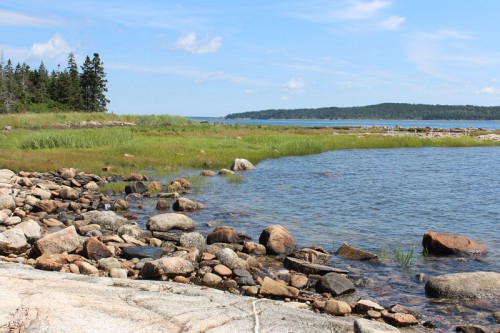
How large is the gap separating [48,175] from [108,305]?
20678mm

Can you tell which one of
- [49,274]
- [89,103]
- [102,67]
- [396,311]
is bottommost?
[396,311]

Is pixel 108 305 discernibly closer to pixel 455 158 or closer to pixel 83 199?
pixel 83 199

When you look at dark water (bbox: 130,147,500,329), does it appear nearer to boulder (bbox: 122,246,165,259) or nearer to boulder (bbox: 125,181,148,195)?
boulder (bbox: 125,181,148,195)

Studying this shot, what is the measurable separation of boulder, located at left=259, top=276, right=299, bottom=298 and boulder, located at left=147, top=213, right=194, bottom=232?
256 inches

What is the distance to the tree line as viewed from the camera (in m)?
93.0

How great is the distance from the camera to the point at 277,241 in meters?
13.7

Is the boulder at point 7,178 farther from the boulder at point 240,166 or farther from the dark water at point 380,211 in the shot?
the boulder at point 240,166

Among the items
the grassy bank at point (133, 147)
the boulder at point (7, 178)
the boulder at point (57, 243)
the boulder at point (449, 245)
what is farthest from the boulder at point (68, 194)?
the boulder at point (449, 245)

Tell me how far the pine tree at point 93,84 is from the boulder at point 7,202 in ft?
285

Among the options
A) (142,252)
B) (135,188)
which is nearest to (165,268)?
(142,252)

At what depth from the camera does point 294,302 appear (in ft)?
30.9

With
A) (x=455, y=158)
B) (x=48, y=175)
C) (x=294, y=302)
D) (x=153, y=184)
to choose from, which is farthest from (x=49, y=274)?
(x=455, y=158)

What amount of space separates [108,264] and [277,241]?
4.70m

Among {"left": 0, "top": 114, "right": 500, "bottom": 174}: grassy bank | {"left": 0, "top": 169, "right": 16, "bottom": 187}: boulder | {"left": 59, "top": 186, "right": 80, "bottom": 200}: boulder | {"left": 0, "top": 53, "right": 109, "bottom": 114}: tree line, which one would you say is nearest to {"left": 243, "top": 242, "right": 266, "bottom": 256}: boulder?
{"left": 59, "top": 186, "right": 80, "bottom": 200}: boulder
